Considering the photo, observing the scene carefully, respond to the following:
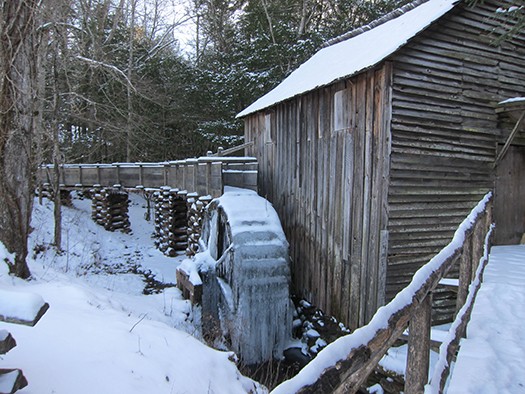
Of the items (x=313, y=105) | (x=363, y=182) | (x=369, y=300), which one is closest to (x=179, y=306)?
(x=369, y=300)

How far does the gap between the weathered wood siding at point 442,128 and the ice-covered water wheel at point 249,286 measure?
246cm

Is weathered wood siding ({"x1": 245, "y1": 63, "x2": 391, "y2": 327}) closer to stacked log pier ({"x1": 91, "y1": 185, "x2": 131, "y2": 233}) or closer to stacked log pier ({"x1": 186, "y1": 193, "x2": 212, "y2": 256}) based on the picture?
stacked log pier ({"x1": 186, "y1": 193, "x2": 212, "y2": 256})

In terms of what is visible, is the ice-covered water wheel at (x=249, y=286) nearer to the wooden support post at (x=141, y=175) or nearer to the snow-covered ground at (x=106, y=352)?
the snow-covered ground at (x=106, y=352)

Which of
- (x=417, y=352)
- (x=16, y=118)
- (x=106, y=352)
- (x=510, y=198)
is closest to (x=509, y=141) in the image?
(x=510, y=198)

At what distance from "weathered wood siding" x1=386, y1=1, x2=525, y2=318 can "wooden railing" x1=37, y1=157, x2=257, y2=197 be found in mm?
4647

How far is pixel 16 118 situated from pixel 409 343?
610 centimetres

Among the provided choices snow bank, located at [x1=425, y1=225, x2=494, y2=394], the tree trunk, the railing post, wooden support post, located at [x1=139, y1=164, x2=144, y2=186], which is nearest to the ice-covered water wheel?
the tree trunk

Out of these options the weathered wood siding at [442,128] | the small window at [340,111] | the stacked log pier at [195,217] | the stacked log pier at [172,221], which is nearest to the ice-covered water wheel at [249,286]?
the stacked log pier at [195,217]

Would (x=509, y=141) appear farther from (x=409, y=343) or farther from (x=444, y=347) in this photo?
(x=409, y=343)

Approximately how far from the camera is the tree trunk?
527 cm

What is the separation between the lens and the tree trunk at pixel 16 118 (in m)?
5.27

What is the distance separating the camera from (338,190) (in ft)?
23.3

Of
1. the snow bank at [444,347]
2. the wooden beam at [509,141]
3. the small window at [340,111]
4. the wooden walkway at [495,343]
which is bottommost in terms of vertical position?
the wooden walkway at [495,343]

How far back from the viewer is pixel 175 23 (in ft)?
69.5
